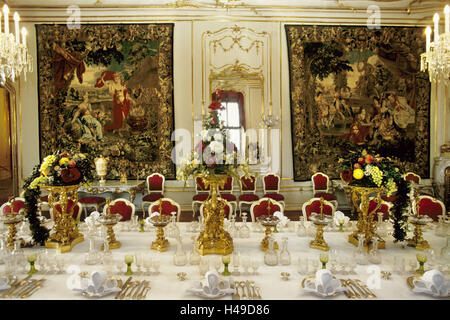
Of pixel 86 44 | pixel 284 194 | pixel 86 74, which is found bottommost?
pixel 284 194

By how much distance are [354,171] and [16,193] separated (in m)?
7.81

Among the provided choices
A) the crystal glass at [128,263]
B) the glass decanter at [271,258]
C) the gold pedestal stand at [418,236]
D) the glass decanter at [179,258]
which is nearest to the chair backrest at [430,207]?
the gold pedestal stand at [418,236]

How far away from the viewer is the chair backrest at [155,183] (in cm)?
732

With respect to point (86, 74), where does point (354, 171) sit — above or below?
below

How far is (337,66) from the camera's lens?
759 centimetres

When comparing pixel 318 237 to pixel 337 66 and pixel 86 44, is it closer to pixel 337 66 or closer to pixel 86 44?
pixel 337 66

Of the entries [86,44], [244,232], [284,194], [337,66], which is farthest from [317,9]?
[244,232]

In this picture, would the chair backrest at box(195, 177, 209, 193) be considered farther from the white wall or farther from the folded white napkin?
the folded white napkin

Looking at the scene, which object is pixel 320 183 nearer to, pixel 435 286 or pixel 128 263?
pixel 435 286

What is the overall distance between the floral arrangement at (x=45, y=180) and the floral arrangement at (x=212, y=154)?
1.14 m

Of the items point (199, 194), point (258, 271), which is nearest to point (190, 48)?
point (199, 194)

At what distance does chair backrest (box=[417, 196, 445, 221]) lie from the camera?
169 inches

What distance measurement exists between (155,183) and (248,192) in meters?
2.16
